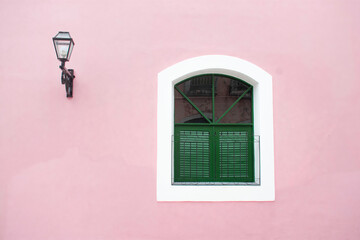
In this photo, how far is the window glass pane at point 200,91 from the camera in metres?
4.22

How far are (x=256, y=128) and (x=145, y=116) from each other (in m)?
1.74

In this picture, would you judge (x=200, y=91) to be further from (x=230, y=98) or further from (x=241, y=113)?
(x=241, y=113)

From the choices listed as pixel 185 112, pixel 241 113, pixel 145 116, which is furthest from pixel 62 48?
pixel 241 113

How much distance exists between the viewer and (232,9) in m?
4.06

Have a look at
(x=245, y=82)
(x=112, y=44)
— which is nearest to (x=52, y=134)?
(x=112, y=44)

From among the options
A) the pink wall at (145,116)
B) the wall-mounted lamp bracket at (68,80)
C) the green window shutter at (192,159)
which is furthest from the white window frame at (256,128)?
the wall-mounted lamp bracket at (68,80)

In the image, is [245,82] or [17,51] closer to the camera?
[17,51]

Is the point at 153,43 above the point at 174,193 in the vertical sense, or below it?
above

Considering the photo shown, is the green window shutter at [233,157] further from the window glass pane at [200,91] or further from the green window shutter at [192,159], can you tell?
the window glass pane at [200,91]

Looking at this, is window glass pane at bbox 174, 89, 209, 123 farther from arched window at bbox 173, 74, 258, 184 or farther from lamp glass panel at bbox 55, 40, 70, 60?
lamp glass panel at bbox 55, 40, 70, 60

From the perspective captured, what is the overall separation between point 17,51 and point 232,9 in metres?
3.32

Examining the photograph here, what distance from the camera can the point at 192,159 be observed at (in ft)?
13.4

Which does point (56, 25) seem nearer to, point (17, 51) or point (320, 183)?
point (17, 51)

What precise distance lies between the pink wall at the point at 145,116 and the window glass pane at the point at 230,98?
0.47m
